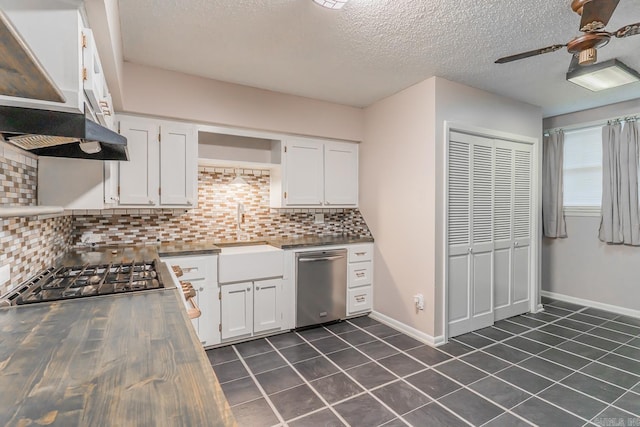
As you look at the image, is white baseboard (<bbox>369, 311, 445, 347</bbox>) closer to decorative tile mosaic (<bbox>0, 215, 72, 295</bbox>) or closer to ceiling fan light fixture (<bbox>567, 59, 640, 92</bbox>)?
ceiling fan light fixture (<bbox>567, 59, 640, 92</bbox>)

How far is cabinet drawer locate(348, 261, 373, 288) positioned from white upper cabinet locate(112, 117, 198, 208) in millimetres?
1839

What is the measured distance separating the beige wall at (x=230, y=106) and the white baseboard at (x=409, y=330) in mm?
2101

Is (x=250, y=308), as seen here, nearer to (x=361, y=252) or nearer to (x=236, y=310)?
(x=236, y=310)

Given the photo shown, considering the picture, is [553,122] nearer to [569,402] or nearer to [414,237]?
[414,237]

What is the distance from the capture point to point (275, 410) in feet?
6.61

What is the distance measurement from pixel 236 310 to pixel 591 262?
14.2ft

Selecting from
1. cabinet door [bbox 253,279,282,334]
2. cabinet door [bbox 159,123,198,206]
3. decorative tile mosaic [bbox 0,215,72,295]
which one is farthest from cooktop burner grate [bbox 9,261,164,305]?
cabinet door [bbox 253,279,282,334]

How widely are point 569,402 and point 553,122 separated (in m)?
3.70

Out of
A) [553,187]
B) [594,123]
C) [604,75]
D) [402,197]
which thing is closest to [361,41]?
[402,197]

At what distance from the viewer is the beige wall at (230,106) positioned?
2732mm

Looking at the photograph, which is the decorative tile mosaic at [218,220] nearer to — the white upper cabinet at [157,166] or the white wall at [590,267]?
the white upper cabinet at [157,166]

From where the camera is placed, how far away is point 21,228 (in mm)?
1605

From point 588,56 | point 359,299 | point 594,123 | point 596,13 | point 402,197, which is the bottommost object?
point 359,299

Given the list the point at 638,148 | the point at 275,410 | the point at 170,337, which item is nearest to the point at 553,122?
the point at 638,148
